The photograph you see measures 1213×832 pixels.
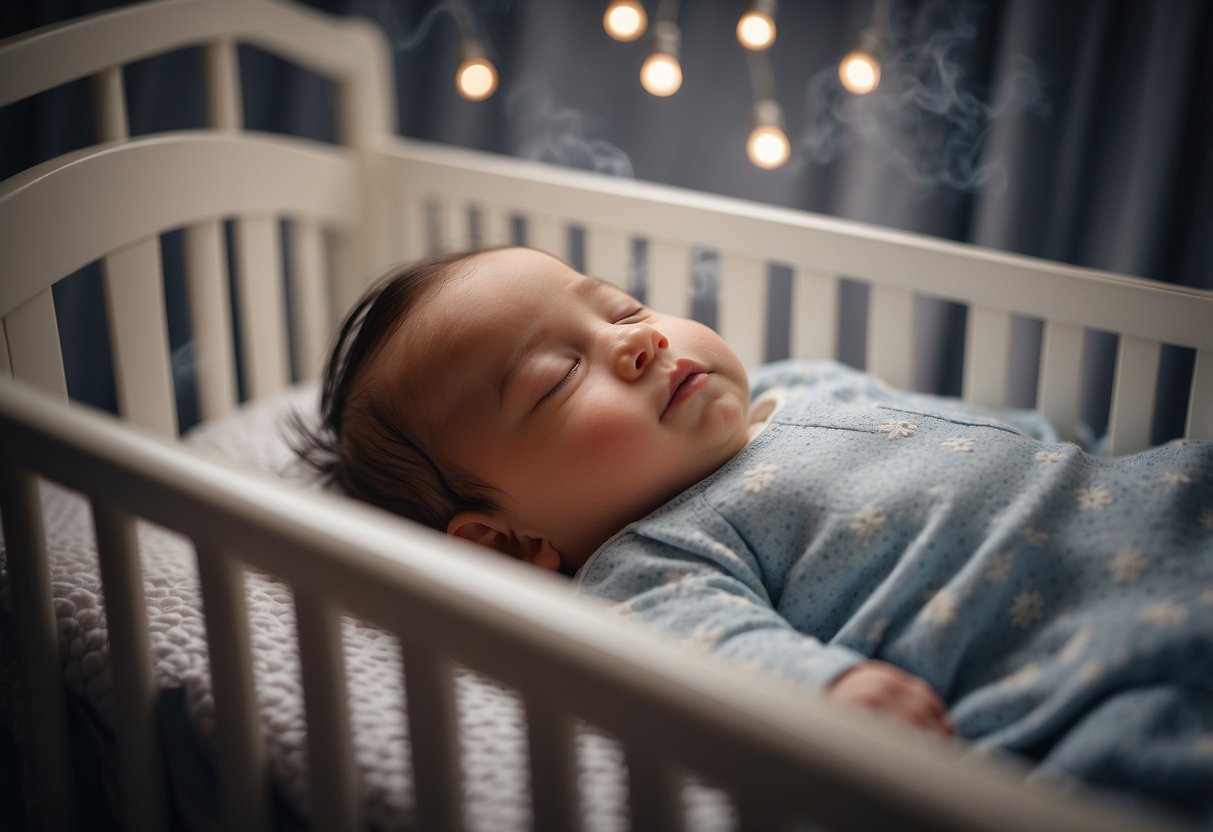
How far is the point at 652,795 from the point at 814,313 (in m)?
0.87

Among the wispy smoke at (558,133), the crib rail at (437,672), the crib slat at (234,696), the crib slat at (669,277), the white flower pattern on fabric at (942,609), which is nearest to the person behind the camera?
the crib rail at (437,672)

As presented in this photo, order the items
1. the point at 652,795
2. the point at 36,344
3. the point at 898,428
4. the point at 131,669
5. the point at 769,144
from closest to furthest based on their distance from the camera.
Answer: the point at 652,795 → the point at 131,669 → the point at 898,428 → the point at 36,344 → the point at 769,144

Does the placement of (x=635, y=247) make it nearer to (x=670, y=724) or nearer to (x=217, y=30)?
(x=217, y=30)

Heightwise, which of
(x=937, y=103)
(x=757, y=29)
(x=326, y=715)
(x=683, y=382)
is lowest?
(x=326, y=715)

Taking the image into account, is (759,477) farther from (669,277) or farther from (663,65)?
(663,65)

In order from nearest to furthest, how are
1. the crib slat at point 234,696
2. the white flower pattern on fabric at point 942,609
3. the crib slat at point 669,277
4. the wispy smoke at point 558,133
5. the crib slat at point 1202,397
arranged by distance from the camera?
the crib slat at point 234,696 < the white flower pattern on fabric at point 942,609 < the crib slat at point 1202,397 < the crib slat at point 669,277 < the wispy smoke at point 558,133

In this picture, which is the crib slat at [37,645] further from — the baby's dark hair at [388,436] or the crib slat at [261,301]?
the crib slat at [261,301]

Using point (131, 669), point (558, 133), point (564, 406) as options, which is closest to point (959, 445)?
point (564, 406)

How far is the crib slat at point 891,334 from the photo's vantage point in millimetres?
1225

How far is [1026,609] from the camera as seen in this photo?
2.61 ft

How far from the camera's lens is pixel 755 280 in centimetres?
131

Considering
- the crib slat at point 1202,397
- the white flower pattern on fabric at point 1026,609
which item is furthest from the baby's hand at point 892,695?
the crib slat at point 1202,397

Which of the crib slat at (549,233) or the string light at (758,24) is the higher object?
the string light at (758,24)

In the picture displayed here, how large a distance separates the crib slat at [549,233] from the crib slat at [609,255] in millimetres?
50
